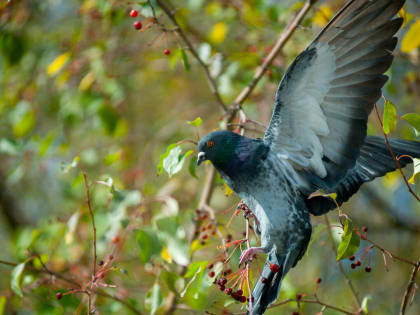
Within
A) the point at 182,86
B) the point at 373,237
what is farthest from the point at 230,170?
the point at 182,86

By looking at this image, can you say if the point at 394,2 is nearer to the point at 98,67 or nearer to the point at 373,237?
the point at 98,67

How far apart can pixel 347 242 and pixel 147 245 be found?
1027 mm

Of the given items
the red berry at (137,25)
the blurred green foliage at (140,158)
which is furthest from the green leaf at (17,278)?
the red berry at (137,25)

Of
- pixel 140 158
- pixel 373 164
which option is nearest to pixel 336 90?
pixel 373 164

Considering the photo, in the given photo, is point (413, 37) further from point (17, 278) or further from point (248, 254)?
point (17, 278)

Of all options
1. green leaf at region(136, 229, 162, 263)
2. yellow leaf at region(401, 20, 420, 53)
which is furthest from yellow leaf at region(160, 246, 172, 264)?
yellow leaf at region(401, 20, 420, 53)

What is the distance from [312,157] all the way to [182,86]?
12.1ft

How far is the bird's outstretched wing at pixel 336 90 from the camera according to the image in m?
1.89

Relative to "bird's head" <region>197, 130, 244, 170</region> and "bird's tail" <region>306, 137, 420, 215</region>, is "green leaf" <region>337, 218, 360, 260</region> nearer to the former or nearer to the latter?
"bird's tail" <region>306, 137, 420, 215</region>

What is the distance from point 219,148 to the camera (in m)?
2.18

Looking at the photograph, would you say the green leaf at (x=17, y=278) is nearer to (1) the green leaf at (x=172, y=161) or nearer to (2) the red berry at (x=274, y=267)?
(1) the green leaf at (x=172, y=161)

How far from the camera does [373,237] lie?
4.77m

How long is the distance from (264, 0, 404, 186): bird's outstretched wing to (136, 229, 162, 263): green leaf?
79 cm

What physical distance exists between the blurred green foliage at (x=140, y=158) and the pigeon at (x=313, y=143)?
6.6 inches
